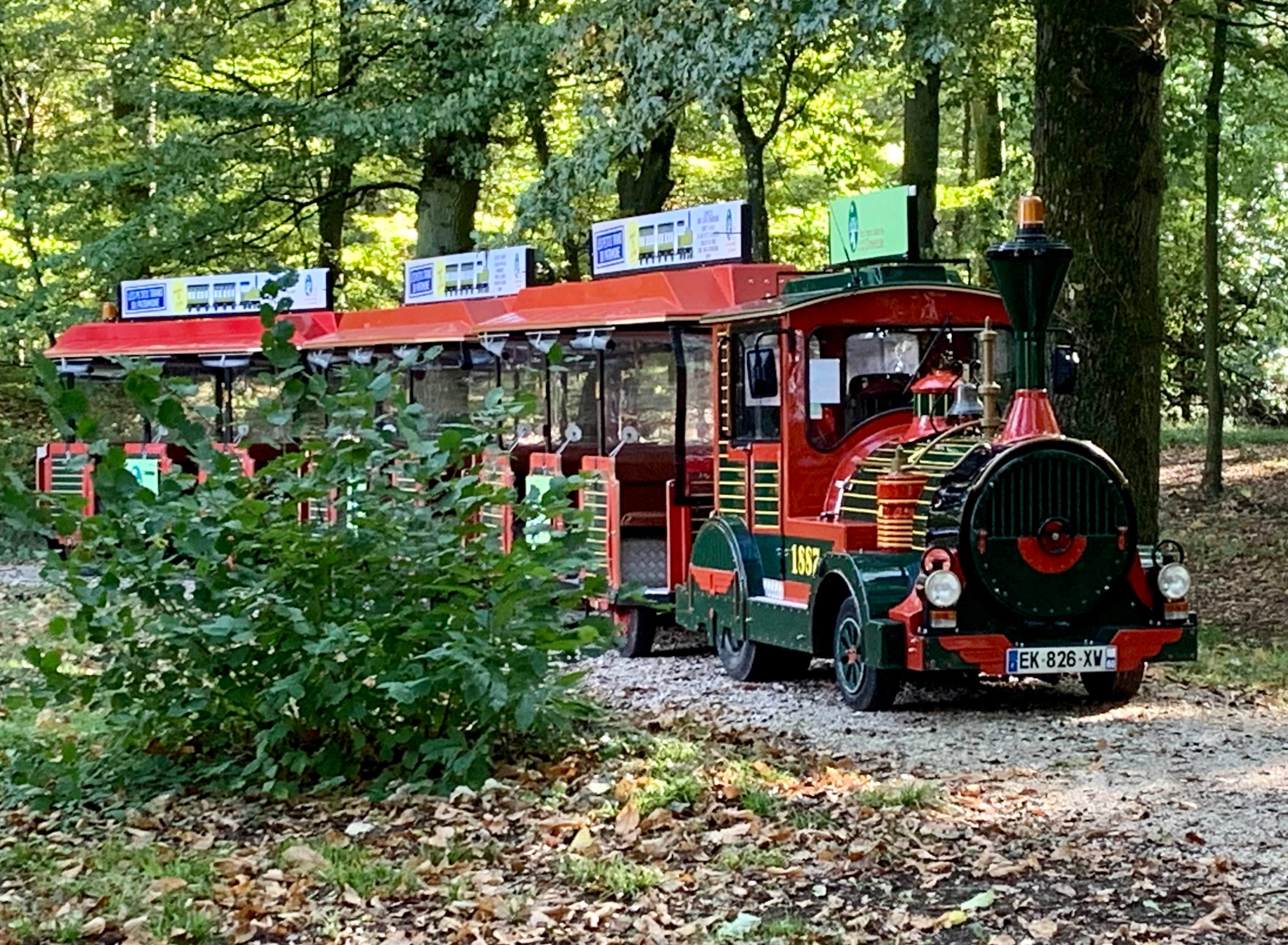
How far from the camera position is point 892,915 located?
6.04 meters

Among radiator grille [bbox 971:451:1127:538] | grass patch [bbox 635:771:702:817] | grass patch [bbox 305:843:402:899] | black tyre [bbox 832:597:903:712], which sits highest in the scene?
radiator grille [bbox 971:451:1127:538]

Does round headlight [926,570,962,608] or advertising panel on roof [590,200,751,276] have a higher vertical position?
advertising panel on roof [590,200,751,276]

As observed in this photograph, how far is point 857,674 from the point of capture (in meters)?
10.2

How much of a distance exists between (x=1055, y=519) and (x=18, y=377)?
896 inches

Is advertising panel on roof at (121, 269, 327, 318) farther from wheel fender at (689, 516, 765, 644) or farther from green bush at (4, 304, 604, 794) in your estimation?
green bush at (4, 304, 604, 794)

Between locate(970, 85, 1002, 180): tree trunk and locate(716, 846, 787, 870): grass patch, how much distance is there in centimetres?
1740

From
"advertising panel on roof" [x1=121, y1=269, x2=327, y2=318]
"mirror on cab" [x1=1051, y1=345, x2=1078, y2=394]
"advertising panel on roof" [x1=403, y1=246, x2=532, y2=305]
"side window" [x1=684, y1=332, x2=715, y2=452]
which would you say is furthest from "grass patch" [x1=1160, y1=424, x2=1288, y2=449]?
"mirror on cab" [x1=1051, y1=345, x2=1078, y2=394]

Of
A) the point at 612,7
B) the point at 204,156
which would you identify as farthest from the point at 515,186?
the point at 612,7

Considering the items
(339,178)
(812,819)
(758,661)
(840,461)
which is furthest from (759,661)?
(339,178)

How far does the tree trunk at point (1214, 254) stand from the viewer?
18.6m

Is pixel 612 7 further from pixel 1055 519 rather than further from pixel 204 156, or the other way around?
pixel 204 156

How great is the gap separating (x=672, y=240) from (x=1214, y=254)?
26.2ft

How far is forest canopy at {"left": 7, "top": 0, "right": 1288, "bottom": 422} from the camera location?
57.6ft

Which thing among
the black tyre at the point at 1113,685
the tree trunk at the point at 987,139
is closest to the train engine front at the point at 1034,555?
the black tyre at the point at 1113,685
